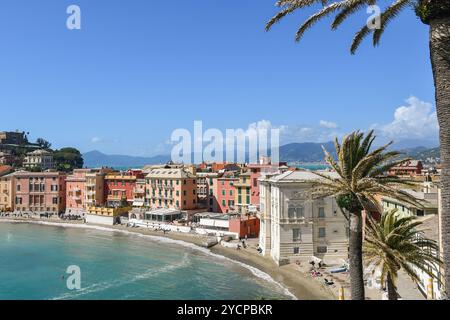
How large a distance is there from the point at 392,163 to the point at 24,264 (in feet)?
169

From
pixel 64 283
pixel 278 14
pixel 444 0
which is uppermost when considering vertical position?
pixel 278 14

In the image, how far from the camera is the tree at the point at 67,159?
153750 millimetres

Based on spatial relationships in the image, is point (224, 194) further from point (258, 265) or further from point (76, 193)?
point (76, 193)

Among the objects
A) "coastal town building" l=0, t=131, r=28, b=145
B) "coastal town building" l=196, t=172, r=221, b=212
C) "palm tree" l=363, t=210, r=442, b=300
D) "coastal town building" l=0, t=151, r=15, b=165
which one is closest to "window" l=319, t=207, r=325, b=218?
"palm tree" l=363, t=210, r=442, b=300

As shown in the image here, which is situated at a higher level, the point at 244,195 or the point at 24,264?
the point at 244,195

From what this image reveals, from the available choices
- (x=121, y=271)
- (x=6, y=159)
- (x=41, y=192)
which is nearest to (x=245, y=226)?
(x=121, y=271)

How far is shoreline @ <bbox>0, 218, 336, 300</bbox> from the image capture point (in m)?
36.5

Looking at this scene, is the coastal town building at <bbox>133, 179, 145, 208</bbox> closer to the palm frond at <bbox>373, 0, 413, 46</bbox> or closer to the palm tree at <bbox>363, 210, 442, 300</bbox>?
the palm tree at <bbox>363, 210, 442, 300</bbox>

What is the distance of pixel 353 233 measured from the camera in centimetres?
1526

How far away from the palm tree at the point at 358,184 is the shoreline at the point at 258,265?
1986 cm

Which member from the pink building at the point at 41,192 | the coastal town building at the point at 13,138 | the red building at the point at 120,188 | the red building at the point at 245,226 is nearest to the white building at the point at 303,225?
the red building at the point at 245,226
